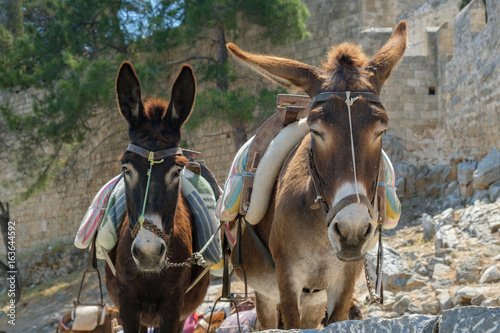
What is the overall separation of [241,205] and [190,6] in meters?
9.95

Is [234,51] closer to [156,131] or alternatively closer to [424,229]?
[156,131]

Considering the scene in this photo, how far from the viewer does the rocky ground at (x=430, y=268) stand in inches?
292

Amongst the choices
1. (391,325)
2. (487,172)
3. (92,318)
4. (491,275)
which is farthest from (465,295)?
(391,325)

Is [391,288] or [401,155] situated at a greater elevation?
[401,155]

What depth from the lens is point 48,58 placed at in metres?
15.4

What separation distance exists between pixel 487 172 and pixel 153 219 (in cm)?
869

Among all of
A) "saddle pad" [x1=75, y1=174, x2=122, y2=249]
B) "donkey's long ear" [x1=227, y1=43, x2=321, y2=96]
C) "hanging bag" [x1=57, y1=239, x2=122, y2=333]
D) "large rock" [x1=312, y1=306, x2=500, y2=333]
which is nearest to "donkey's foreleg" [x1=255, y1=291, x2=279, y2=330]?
"saddle pad" [x1=75, y1=174, x2=122, y2=249]

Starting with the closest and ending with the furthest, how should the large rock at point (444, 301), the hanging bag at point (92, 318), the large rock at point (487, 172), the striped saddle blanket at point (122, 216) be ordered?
the striped saddle blanket at point (122, 216), the hanging bag at point (92, 318), the large rock at point (444, 301), the large rock at point (487, 172)

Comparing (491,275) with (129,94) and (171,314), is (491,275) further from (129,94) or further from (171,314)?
(129,94)

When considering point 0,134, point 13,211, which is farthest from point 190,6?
point 13,211

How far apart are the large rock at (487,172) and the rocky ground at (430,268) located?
0.52 meters

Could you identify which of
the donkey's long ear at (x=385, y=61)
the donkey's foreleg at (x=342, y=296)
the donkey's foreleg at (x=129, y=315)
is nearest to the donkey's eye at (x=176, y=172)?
the donkey's foreleg at (x=129, y=315)

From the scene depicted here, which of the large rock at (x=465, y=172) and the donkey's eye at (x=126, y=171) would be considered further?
the large rock at (x=465, y=172)

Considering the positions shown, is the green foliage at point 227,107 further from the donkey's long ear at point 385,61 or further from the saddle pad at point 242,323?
the donkey's long ear at point 385,61
